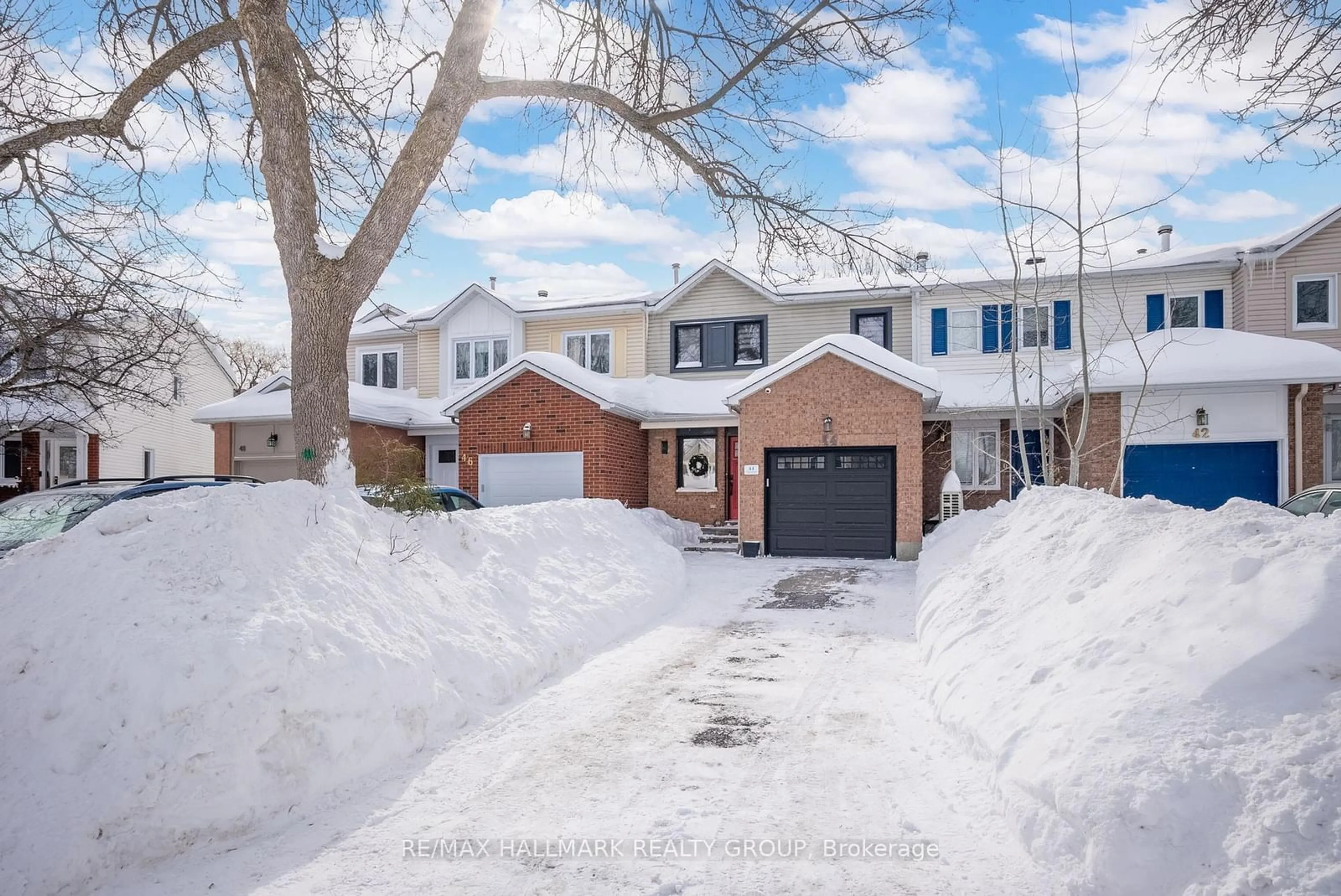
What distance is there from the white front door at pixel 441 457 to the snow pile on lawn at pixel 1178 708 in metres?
17.2

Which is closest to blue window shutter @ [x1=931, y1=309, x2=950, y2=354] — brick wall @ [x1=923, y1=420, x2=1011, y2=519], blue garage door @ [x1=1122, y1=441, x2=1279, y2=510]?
brick wall @ [x1=923, y1=420, x2=1011, y2=519]

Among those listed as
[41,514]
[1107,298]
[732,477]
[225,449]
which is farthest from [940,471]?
[225,449]

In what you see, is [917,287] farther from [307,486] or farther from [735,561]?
[307,486]

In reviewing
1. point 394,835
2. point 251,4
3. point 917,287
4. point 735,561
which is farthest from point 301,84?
A: point 917,287

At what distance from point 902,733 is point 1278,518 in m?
2.65

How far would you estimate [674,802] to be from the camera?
3953 mm

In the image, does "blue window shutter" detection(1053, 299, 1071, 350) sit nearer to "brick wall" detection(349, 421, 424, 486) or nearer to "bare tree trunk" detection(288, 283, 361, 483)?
"brick wall" detection(349, 421, 424, 486)

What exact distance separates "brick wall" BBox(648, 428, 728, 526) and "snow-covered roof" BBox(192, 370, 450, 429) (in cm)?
540

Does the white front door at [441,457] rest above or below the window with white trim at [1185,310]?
below

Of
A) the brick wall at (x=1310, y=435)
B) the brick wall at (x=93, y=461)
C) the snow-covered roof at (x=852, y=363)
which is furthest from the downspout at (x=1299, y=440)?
the brick wall at (x=93, y=461)

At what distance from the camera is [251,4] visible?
24.1 feet

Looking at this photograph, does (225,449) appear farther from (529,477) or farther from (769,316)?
(769,316)

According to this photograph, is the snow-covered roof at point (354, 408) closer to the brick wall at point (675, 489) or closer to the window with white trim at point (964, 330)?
the brick wall at point (675, 489)

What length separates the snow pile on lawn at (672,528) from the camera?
16447mm
